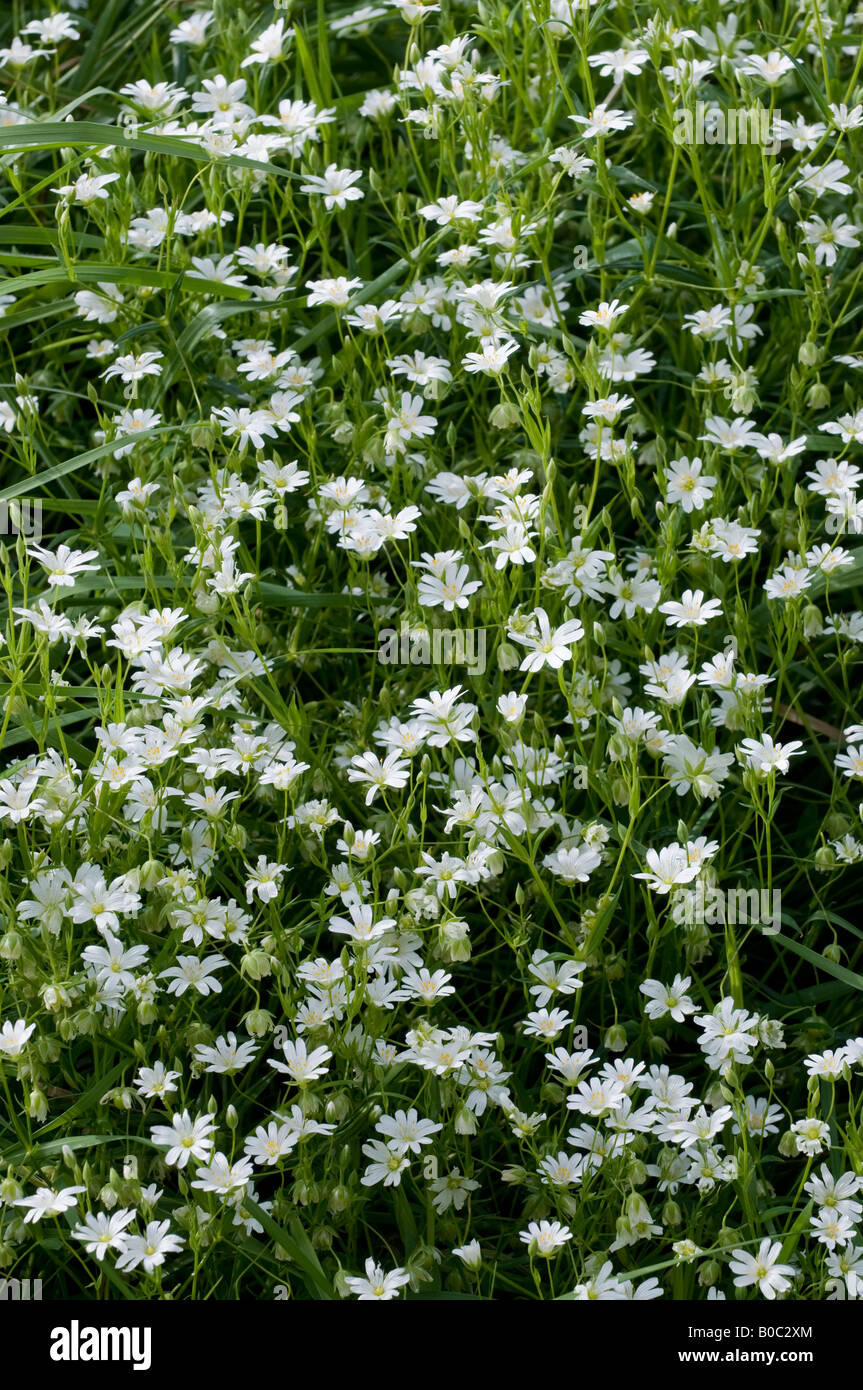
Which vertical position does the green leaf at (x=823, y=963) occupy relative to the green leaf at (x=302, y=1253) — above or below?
above

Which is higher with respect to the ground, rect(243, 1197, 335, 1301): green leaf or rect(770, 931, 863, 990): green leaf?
rect(770, 931, 863, 990): green leaf

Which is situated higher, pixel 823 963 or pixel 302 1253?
pixel 823 963

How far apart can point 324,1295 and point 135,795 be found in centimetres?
77

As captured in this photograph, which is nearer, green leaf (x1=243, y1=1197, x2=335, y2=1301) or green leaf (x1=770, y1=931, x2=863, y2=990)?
green leaf (x1=243, y1=1197, x2=335, y2=1301)

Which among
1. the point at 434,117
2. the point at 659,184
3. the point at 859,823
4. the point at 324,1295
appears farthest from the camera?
the point at 659,184

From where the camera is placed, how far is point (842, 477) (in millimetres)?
2652

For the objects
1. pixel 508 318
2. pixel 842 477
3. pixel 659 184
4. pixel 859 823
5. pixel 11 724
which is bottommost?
pixel 859 823

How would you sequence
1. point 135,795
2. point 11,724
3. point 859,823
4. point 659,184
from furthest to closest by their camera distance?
point 659,184 < point 11,724 < point 859,823 < point 135,795

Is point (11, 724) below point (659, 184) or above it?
below

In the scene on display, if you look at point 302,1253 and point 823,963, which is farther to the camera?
point 823,963

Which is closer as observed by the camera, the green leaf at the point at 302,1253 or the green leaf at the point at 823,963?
the green leaf at the point at 302,1253
